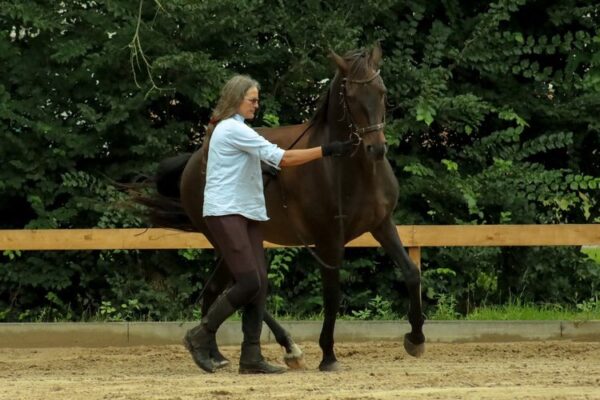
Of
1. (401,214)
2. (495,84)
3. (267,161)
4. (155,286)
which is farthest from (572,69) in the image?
(267,161)

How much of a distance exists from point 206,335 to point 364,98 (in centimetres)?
191

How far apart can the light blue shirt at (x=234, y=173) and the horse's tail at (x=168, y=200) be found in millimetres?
1750

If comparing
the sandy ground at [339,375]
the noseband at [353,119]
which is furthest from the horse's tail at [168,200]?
the noseband at [353,119]

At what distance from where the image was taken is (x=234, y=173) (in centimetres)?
828

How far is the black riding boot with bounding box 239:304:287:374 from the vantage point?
8.53 m

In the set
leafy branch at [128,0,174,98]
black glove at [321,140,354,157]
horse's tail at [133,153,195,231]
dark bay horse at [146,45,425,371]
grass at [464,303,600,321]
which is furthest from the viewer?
leafy branch at [128,0,174,98]

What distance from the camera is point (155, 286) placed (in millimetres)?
12648

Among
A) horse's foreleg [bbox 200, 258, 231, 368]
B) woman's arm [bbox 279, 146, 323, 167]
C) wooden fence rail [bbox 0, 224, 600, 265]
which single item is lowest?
horse's foreleg [bbox 200, 258, 231, 368]

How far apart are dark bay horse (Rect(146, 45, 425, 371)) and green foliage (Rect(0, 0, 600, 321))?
2894 mm

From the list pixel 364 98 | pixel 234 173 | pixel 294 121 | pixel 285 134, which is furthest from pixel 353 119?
pixel 294 121

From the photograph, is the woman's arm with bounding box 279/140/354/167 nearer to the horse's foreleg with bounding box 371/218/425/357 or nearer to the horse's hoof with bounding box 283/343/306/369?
the horse's foreleg with bounding box 371/218/425/357

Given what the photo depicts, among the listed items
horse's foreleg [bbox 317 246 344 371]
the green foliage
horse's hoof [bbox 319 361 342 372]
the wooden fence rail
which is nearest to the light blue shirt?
horse's foreleg [bbox 317 246 344 371]

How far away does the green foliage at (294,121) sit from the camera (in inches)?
486

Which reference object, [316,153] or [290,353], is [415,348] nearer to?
[290,353]
